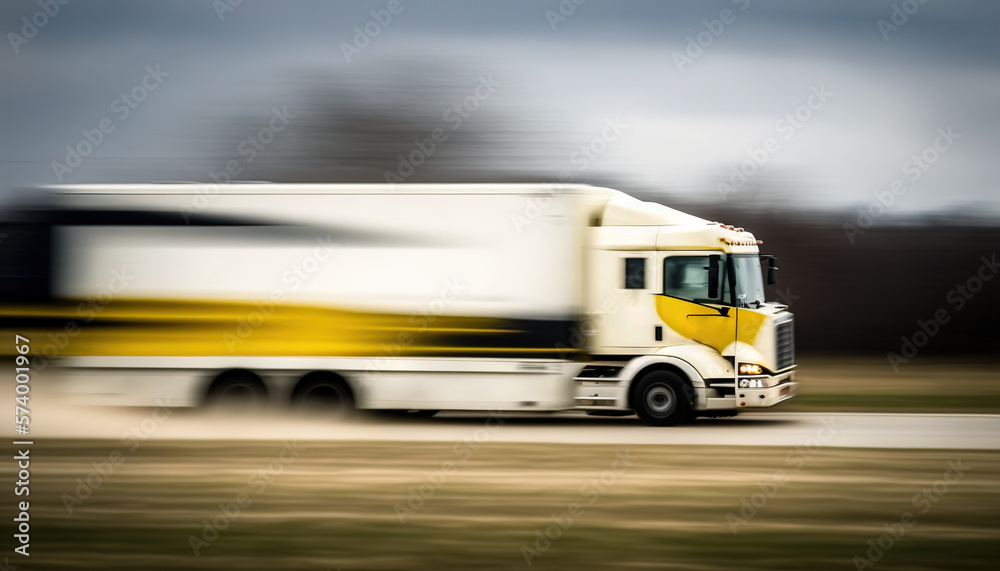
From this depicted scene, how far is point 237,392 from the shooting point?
1388 cm

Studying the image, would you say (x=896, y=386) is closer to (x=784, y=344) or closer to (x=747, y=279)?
(x=784, y=344)

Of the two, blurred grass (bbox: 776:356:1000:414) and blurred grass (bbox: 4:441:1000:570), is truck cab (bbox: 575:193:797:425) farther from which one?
blurred grass (bbox: 776:356:1000:414)

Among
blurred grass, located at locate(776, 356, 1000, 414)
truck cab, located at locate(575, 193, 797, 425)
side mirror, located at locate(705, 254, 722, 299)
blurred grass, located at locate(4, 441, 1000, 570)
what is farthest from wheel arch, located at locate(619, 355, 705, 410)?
blurred grass, located at locate(776, 356, 1000, 414)

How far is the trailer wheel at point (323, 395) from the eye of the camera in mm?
13836

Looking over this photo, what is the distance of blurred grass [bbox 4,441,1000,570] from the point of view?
6816mm

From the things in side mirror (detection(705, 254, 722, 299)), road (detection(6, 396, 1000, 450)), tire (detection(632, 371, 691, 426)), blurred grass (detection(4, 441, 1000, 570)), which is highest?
side mirror (detection(705, 254, 722, 299))

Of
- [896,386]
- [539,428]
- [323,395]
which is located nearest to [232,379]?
[323,395]

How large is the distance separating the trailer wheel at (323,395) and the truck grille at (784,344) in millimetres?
5341

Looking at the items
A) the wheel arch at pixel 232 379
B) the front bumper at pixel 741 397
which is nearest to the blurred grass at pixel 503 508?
the front bumper at pixel 741 397

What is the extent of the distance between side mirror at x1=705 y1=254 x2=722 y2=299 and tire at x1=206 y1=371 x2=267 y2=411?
5681 millimetres

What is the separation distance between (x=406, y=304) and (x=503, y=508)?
5581mm

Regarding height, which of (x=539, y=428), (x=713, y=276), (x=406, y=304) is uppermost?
(x=713, y=276)

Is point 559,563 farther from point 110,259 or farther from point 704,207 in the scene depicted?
point 704,207

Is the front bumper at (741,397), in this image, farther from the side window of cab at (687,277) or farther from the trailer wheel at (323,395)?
the trailer wheel at (323,395)
